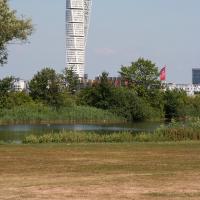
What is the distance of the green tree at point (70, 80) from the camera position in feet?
368

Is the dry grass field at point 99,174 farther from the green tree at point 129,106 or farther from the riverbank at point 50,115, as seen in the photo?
the green tree at point 129,106

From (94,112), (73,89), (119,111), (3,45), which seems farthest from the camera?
(73,89)

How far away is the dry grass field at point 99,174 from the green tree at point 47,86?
73.3m

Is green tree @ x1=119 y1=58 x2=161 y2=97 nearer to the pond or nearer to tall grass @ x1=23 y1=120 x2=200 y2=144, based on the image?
the pond

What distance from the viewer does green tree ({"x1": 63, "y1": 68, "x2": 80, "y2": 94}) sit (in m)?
112

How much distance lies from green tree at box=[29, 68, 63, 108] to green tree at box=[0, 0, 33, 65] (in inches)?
2643

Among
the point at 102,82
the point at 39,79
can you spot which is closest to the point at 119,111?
the point at 102,82

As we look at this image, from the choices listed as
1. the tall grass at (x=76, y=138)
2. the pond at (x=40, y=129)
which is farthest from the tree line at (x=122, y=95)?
the tall grass at (x=76, y=138)

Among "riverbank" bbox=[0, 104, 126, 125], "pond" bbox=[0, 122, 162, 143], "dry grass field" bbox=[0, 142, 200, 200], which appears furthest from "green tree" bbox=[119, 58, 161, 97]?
"dry grass field" bbox=[0, 142, 200, 200]

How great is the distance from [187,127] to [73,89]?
83.2 metres

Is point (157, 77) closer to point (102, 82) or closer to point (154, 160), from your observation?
point (102, 82)

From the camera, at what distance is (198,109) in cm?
11838

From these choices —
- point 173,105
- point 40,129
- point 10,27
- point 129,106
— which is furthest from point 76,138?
point 173,105

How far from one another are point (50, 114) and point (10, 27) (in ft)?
203
